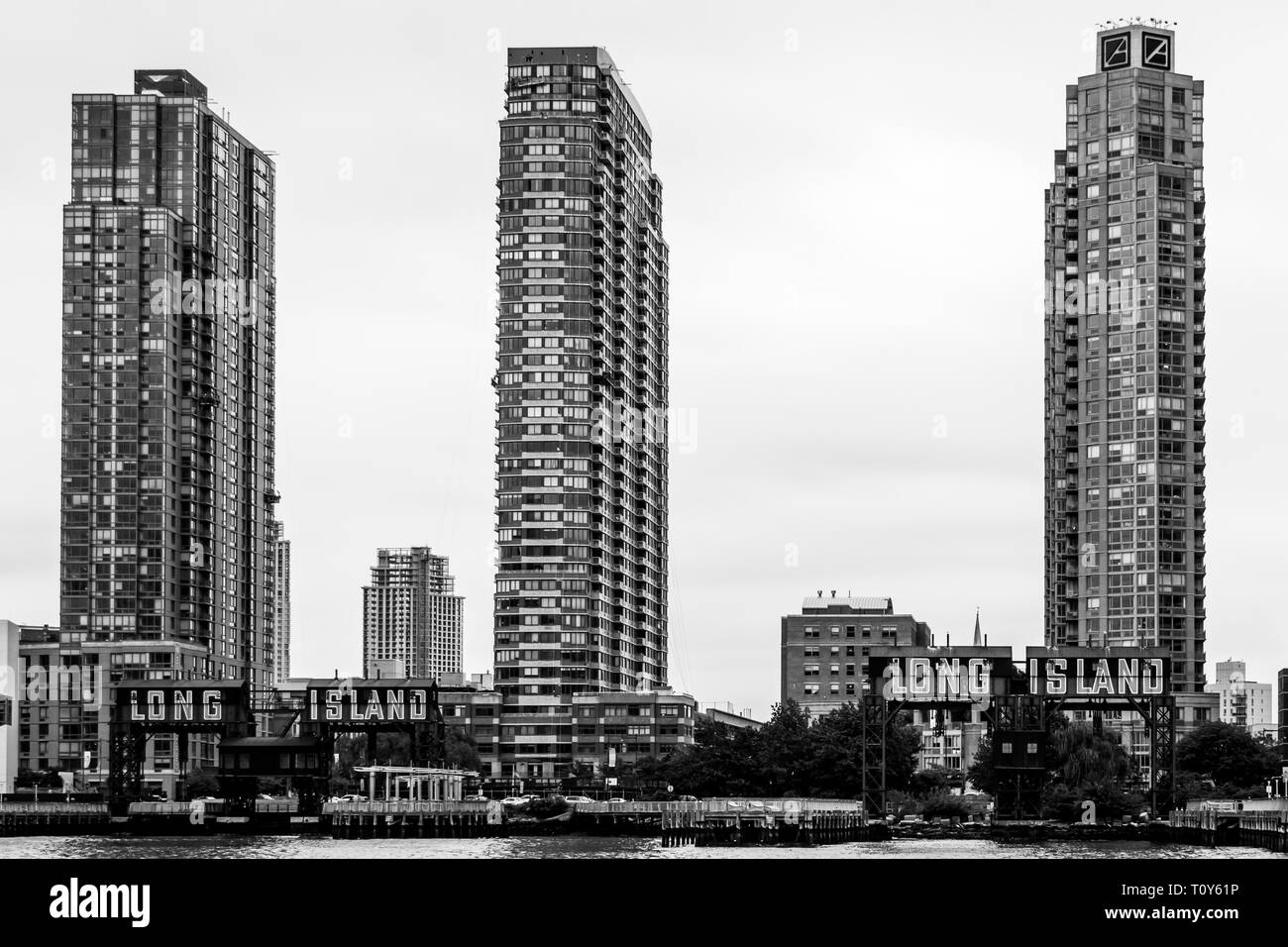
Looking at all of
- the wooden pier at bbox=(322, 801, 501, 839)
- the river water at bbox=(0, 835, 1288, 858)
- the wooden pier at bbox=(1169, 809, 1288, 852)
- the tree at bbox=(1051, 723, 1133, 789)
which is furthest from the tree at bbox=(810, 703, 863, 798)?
the wooden pier at bbox=(322, 801, 501, 839)

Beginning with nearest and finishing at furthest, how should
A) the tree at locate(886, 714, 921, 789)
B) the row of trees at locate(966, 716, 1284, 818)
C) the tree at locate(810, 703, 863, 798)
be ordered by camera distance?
the row of trees at locate(966, 716, 1284, 818) < the tree at locate(810, 703, 863, 798) < the tree at locate(886, 714, 921, 789)

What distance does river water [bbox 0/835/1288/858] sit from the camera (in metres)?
125

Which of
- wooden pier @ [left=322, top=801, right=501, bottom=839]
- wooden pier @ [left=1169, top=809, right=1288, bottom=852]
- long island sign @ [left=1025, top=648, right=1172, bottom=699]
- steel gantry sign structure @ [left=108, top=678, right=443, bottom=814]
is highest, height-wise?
long island sign @ [left=1025, top=648, right=1172, bottom=699]

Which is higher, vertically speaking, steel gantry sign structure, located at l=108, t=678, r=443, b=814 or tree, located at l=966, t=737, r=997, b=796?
steel gantry sign structure, located at l=108, t=678, r=443, b=814

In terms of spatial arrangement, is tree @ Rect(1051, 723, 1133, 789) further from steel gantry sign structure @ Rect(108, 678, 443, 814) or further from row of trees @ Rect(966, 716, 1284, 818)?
steel gantry sign structure @ Rect(108, 678, 443, 814)

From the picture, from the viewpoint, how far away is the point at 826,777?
7116 inches

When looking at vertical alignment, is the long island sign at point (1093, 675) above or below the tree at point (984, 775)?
above

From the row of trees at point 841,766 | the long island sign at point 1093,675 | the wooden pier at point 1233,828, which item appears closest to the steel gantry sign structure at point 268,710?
the row of trees at point 841,766

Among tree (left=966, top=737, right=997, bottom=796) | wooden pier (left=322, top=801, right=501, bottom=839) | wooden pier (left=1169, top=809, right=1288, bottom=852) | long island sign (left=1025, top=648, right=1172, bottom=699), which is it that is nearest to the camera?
wooden pier (left=1169, top=809, right=1288, bottom=852)

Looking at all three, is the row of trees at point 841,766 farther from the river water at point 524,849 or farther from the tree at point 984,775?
the river water at point 524,849

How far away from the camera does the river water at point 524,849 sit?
410 feet


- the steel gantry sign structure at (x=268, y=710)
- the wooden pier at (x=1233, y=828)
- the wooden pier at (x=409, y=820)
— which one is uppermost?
the steel gantry sign structure at (x=268, y=710)
